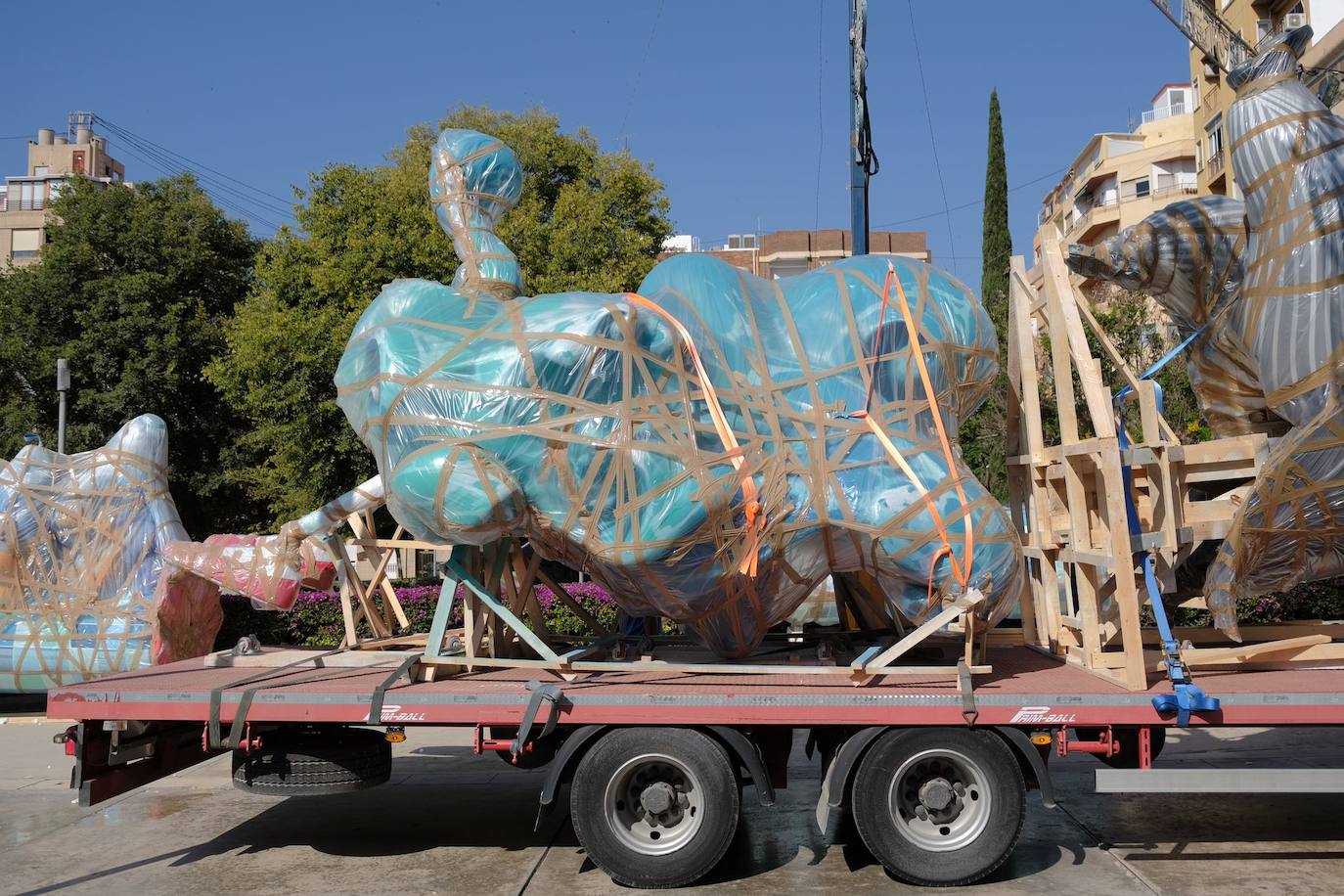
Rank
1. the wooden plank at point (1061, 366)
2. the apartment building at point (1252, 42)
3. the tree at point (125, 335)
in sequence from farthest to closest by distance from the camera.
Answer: the tree at point (125, 335) < the apartment building at point (1252, 42) < the wooden plank at point (1061, 366)

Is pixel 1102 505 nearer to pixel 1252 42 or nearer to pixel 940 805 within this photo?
pixel 940 805

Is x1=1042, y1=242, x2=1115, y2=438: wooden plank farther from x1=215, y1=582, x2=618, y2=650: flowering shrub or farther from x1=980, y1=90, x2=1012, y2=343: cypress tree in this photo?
x1=980, y1=90, x2=1012, y2=343: cypress tree

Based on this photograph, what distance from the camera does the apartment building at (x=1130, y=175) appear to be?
4319 cm

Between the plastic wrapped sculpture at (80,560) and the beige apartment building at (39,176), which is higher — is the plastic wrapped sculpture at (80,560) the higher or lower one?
the lower one

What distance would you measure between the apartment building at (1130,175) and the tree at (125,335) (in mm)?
32725

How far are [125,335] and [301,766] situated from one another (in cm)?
1880

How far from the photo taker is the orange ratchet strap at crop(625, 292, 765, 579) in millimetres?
6398

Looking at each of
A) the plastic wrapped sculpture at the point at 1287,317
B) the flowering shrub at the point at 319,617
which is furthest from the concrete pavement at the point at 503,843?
the flowering shrub at the point at 319,617

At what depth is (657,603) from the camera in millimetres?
6793

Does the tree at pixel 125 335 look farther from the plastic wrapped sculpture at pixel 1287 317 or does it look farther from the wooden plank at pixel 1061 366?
the plastic wrapped sculpture at pixel 1287 317

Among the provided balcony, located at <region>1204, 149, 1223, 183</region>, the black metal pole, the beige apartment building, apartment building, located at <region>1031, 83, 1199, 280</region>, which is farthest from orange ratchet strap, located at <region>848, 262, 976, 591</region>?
the beige apartment building

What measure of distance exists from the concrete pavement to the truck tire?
1.65 feet

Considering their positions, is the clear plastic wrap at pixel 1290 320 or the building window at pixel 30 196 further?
the building window at pixel 30 196

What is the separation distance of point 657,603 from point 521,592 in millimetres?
1217
